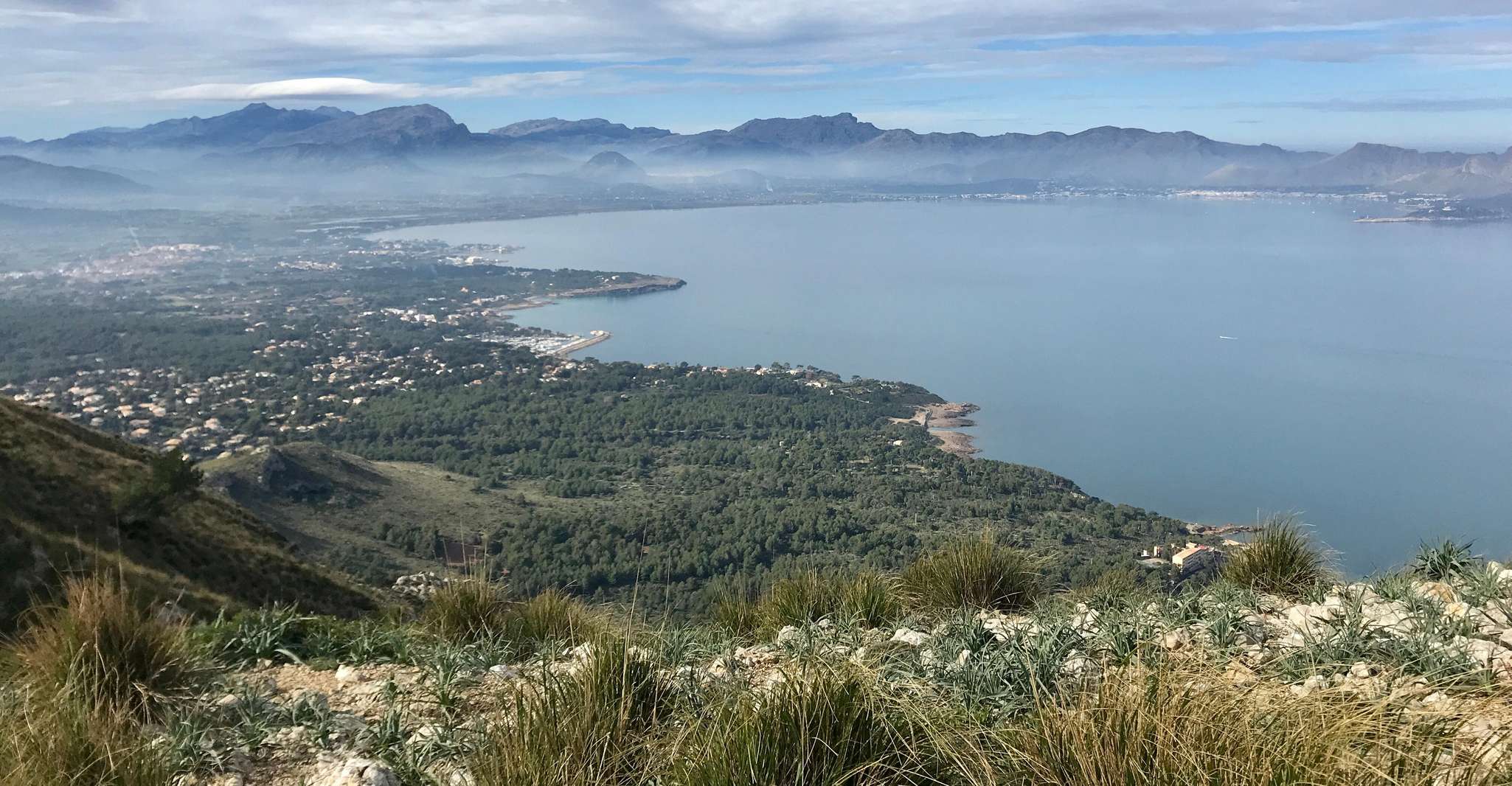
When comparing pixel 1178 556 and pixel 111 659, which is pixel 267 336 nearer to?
pixel 1178 556

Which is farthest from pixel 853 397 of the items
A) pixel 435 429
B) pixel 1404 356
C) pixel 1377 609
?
pixel 1377 609

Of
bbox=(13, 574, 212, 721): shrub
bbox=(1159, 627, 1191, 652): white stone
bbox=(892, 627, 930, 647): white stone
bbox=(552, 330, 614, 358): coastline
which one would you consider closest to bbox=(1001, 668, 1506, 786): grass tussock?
bbox=(1159, 627, 1191, 652): white stone

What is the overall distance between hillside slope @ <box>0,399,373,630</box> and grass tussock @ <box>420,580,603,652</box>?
405cm

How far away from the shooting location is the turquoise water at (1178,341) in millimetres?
27609

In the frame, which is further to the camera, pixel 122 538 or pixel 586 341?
pixel 586 341

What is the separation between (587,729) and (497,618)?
1.65 metres

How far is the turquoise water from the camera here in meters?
27.6

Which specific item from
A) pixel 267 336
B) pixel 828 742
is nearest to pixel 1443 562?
pixel 828 742

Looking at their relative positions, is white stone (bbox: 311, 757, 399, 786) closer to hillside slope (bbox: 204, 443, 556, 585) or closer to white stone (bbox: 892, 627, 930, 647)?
white stone (bbox: 892, 627, 930, 647)

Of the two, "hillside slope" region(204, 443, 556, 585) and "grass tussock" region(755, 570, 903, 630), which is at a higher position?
"grass tussock" region(755, 570, 903, 630)

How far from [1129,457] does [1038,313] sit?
108 ft

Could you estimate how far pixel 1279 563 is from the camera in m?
4.00

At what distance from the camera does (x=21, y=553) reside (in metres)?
7.00

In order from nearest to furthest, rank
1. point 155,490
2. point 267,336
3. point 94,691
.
Answer: point 94,691
point 155,490
point 267,336
